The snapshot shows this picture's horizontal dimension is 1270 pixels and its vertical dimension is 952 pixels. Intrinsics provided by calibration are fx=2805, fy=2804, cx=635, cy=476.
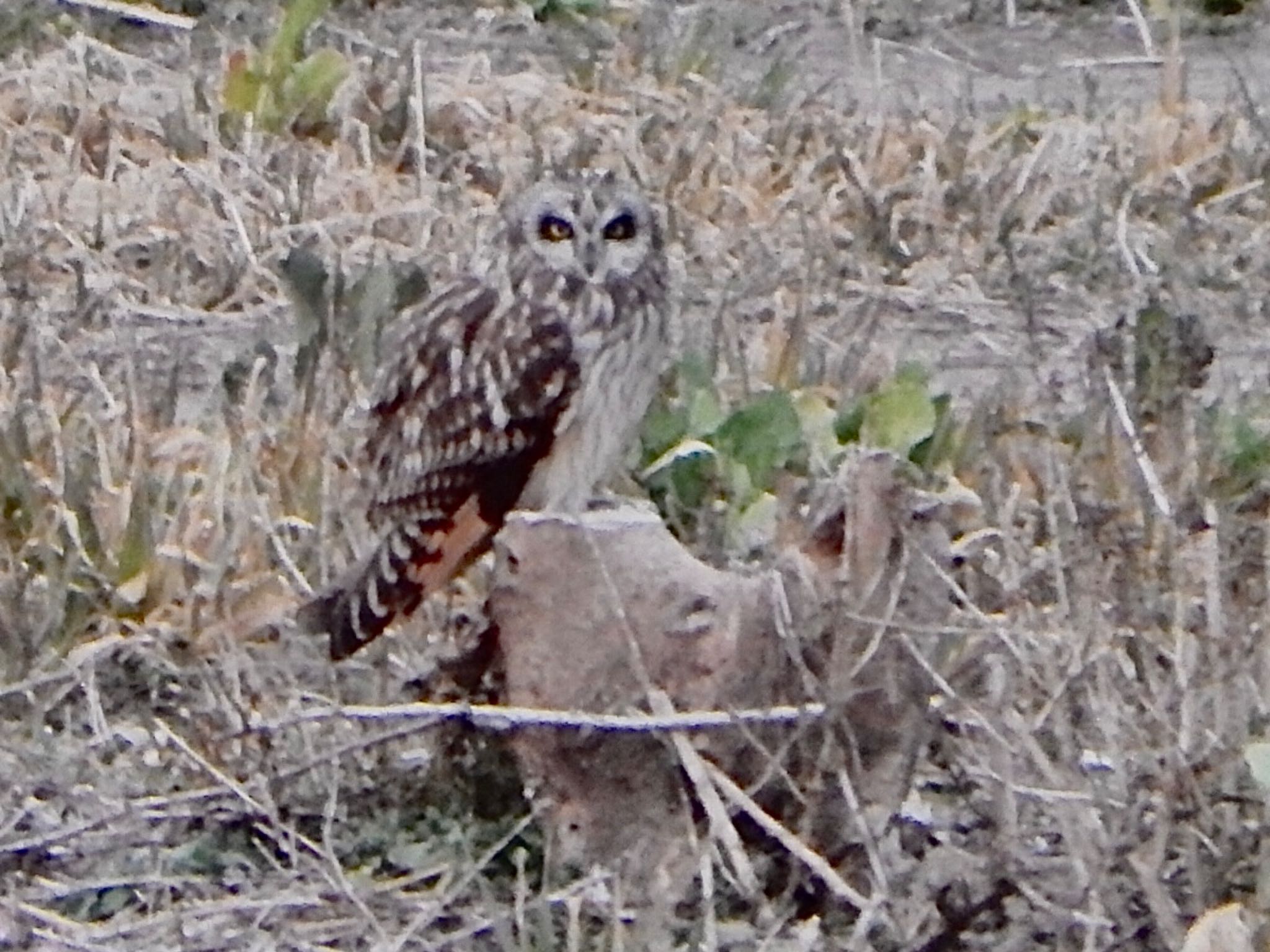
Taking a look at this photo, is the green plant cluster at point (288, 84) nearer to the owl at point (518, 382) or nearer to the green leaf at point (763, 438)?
the owl at point (518, 382)

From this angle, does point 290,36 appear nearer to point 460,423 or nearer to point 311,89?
point 311,89

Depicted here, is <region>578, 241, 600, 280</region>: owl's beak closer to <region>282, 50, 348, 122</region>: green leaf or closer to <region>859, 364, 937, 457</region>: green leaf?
<region>859, 364, 937, 457</region>: green leaf

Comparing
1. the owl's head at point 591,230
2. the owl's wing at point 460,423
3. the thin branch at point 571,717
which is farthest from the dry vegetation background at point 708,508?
the owl's head at point 591,230

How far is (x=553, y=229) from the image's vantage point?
16.4 feet

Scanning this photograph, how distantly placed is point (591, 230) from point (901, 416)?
2.12 feet

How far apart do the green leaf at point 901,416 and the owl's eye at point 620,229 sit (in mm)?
527

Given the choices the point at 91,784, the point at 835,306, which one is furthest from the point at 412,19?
the point at 91,784

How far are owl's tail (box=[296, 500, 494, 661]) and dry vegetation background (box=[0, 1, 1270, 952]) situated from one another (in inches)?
3.3

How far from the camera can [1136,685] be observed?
3582mm

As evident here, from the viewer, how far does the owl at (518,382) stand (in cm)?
456

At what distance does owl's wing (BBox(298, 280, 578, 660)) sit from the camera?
452 cm

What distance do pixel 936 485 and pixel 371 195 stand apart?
95.8 inches

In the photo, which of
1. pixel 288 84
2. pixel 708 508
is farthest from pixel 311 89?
pixel 708 508

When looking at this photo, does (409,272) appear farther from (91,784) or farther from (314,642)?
(91,784)
